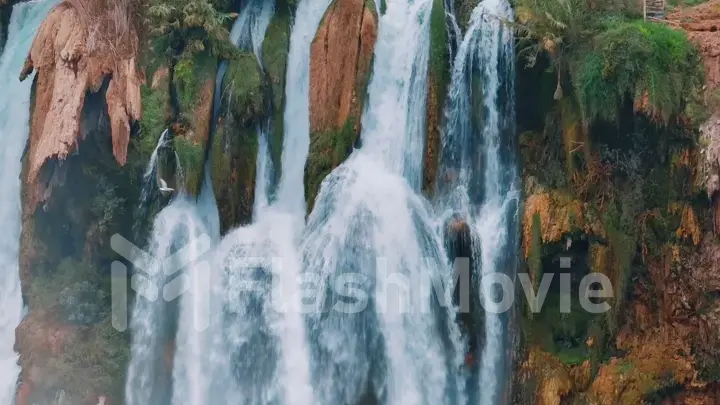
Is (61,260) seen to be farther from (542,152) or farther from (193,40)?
(542,152)

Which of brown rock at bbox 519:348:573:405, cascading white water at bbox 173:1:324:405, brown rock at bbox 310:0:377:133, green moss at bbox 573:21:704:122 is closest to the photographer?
green moss at bbox 573:21:704:122

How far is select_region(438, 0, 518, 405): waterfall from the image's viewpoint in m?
12.7

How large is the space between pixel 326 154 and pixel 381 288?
2.83m

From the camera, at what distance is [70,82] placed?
45.2 feet

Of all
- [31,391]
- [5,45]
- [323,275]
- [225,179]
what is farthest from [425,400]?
[5,45]

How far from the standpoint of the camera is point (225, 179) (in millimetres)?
13445

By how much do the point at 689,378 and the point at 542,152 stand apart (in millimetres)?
4496

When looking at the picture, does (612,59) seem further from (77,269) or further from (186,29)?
(77,269)

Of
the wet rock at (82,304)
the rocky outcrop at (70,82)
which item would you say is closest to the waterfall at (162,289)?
the wet rock at (82,304)

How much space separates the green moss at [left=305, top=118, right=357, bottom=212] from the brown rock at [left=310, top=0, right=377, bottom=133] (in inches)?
6.1

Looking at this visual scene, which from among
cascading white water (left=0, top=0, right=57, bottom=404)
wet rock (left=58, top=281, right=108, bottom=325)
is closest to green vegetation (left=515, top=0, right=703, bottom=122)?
wet rock (left=58, top=281, right=108, bottom=325)

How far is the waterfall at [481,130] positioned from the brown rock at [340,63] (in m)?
1.85

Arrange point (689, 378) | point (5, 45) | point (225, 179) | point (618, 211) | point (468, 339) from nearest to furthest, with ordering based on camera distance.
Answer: point (689, 378) → point (618, 211) → point (468, 339) → point (225, 179) → point (5, 45)

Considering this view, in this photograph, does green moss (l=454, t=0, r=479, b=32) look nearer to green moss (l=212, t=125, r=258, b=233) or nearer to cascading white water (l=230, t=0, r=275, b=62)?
cascading white water (l=230, t=0, r=275, b=62)
